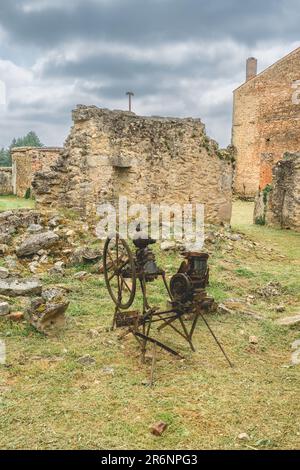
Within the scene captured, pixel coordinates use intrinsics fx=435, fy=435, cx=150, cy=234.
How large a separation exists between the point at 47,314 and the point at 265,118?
78.2 ft

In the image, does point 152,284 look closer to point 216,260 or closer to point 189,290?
point 216,260

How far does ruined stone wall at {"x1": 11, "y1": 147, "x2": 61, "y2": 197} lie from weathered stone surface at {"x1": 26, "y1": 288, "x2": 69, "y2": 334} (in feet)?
46.0

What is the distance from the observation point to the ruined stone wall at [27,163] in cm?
1905

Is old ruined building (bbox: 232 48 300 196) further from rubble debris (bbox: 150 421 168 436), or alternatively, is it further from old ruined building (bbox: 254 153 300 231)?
rubble debris (bbox: 150 421 168 436)

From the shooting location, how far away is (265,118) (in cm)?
2627

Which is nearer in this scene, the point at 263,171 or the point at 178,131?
the point at 178,131

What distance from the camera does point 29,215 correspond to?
1015cm

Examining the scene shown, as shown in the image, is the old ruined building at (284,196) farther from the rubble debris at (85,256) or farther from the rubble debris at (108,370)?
the rubble debris at (108,370)

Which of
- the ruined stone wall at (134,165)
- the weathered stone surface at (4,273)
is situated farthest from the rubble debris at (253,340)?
the ruined stone wall at (134,165)

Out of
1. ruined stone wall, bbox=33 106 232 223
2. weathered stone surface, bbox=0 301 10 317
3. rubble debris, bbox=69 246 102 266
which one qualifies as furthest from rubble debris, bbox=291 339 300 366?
ruined stone wall, bbox=33 106 232 223

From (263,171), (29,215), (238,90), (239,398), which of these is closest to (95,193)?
(29,215)

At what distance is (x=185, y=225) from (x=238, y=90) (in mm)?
19073

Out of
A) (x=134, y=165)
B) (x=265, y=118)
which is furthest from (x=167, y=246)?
(x=265, y=118)

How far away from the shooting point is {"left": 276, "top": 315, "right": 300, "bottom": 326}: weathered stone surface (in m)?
6.06
